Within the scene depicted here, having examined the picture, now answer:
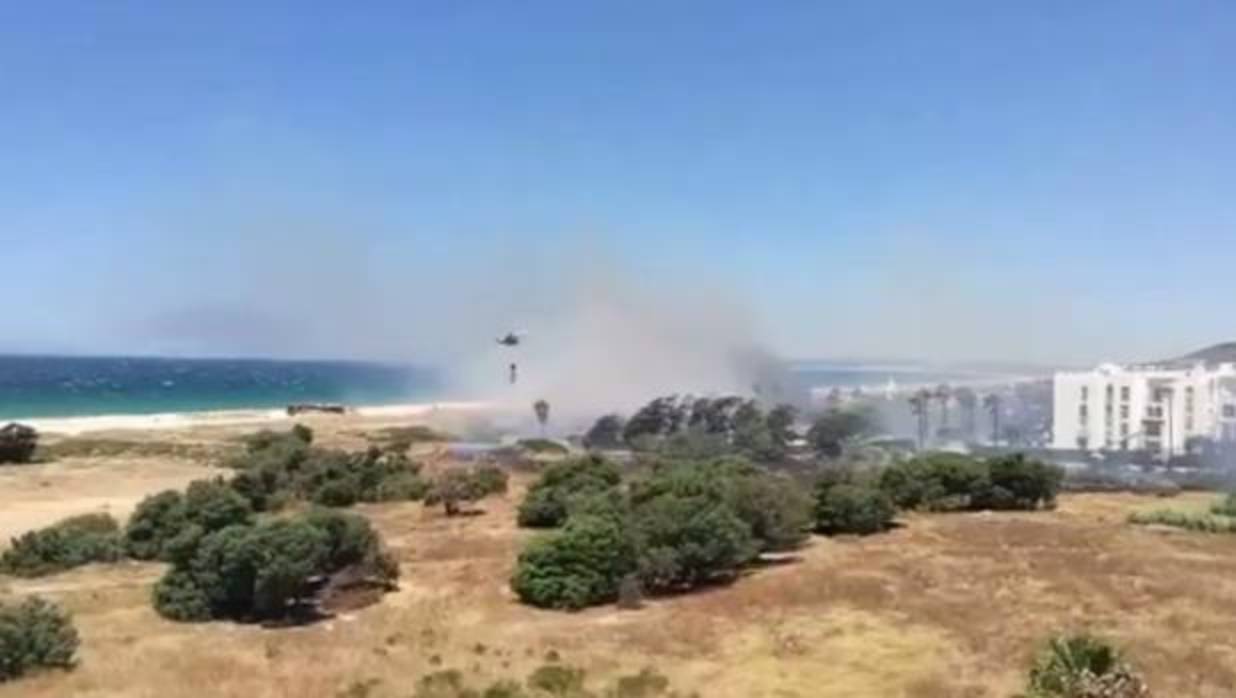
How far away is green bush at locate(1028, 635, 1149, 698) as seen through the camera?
20281 millimetres

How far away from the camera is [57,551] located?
4106 cm

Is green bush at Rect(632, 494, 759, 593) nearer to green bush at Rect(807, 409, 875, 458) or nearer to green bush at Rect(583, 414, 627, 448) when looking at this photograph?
green bush at Rect(807, 409, 875, 458)

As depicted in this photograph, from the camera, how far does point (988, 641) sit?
94.4 feet

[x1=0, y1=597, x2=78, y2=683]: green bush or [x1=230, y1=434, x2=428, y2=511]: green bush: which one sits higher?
[x1=230, y1=434, x2=428, y2=511]: green bush

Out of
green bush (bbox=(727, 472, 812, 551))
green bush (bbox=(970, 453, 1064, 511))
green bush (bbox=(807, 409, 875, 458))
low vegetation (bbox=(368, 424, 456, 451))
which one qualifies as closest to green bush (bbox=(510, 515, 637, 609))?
green bush (bbox=(727, 472, 812, 551))

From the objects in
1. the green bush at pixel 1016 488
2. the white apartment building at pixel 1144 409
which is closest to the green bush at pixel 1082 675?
the green bush at pixel 1016 488

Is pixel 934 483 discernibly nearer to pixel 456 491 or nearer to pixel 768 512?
pixel 768 512

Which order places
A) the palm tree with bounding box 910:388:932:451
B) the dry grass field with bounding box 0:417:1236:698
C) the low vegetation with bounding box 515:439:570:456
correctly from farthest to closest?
the palm tree with bounding box 910:388:932:451
the low vegetation with bounding box 515:439:570:456
the dry grass field with bounding box 0:417:1236:698

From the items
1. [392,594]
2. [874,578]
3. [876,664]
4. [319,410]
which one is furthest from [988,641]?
[319,410]

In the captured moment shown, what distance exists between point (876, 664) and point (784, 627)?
384 cm

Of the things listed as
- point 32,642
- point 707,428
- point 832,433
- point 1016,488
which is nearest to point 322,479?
point 32,642

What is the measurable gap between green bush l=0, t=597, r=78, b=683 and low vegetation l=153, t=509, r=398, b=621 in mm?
5329

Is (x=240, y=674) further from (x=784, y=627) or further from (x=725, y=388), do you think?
(x=725, y=388)

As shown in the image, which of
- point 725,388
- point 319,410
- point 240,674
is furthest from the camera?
point 725,388
